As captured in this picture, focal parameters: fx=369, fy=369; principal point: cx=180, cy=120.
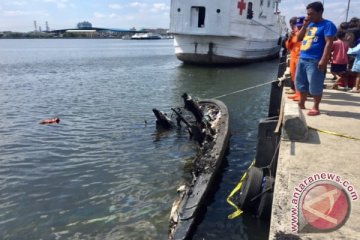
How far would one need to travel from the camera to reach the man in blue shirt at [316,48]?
6211 mm

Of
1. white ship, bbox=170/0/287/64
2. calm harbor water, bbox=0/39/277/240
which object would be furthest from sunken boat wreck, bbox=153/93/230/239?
white ship, bbox=170/0/287/64

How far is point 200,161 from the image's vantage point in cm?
688

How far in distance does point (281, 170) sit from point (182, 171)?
12.6ft

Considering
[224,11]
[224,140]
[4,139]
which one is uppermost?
[224,11]

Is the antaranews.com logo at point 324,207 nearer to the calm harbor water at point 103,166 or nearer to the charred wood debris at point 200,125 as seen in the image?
the calm harbor water at point 103,166

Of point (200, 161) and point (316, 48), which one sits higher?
point (316, 48)

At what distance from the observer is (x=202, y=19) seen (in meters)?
26.9

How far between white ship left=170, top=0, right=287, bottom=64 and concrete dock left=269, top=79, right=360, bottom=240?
20.7m

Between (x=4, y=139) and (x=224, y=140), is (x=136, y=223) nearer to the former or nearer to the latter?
(x=224, y=140)

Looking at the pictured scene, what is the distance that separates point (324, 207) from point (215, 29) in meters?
24.1

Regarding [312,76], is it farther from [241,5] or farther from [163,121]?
[241,5]

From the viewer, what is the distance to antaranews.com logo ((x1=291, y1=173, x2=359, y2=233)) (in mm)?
3086

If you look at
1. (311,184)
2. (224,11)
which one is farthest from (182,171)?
(224,11)

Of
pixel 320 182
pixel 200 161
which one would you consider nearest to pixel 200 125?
pixel 200 161
